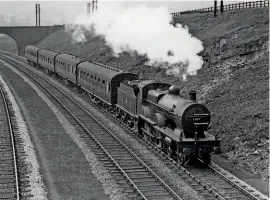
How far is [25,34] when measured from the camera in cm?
9031

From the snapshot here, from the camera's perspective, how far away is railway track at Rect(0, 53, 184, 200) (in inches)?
567

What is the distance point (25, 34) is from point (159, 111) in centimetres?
7693

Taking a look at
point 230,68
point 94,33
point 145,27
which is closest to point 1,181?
point 230,68

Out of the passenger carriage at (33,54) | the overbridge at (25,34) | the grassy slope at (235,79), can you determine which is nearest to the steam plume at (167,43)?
the grassy slope at (235,79)

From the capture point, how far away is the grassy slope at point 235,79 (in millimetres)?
18516

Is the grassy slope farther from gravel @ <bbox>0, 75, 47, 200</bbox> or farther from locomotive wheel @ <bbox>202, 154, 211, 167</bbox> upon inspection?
gravel @ <bbox>0, 75, 47, 200</bbox>

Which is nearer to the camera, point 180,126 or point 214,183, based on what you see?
point 214,183

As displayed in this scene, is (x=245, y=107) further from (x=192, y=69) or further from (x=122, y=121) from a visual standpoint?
(x=192, y=69)

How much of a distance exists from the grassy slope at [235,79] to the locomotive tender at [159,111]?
77.0 inches

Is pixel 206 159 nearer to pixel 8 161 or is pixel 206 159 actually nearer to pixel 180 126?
pixel 180 126

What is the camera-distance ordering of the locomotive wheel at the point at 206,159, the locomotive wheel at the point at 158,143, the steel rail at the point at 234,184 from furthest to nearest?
the locomotive wheel at the point at 158,143 < the locomotive wheel at the point at 206,159 < the steel rail at the point at 234,184

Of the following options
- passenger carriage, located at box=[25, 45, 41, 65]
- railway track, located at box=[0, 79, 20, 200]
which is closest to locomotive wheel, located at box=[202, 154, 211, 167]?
railway track, located at box=[0, 79, 20, 200]

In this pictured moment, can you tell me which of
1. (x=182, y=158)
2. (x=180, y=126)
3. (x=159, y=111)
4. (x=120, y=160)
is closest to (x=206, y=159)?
(x=182, y=158)

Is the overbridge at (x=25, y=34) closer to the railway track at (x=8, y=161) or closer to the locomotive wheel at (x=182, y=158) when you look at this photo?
the railway track at (x=8, y=161)
